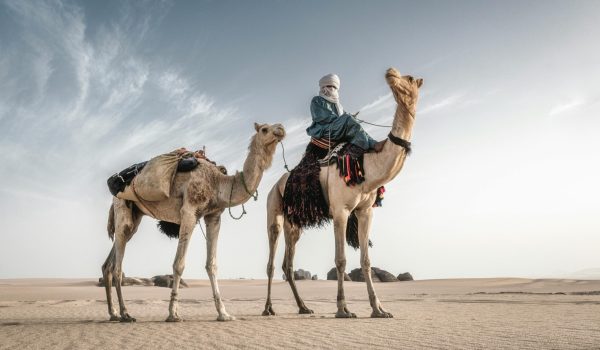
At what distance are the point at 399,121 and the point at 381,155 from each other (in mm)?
607

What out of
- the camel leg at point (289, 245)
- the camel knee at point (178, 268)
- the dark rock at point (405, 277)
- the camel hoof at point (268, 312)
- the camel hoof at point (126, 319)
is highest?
the dark rock at point (405, 277)

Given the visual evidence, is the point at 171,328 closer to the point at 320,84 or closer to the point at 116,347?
the point at 116,347

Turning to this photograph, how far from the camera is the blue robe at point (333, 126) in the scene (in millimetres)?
7812

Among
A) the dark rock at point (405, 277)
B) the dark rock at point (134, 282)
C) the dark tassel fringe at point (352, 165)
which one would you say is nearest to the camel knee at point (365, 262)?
the dark tassel fringe at point (352, 165)

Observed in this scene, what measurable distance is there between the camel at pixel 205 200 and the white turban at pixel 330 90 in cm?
169

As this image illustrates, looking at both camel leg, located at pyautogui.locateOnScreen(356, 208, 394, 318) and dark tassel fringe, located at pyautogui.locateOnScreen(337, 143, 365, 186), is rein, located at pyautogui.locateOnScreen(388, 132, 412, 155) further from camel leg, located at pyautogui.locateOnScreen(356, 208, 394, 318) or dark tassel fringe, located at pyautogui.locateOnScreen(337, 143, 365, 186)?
camel leg, located at pyautogui.locateOnScreen(356, 208, 394, 318)

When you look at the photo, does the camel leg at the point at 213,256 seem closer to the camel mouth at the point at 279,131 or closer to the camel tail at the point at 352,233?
the camel mouth at the point at 279,131

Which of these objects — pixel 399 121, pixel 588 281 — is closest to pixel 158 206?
pixel 399 121

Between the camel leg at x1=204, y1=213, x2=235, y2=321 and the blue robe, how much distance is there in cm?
241

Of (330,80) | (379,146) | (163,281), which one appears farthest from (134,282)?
(379,146)

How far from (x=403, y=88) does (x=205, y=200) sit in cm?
358

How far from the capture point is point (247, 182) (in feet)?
24.8

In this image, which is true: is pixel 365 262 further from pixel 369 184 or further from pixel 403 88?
pixel 403 88

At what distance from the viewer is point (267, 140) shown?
7.53 m
